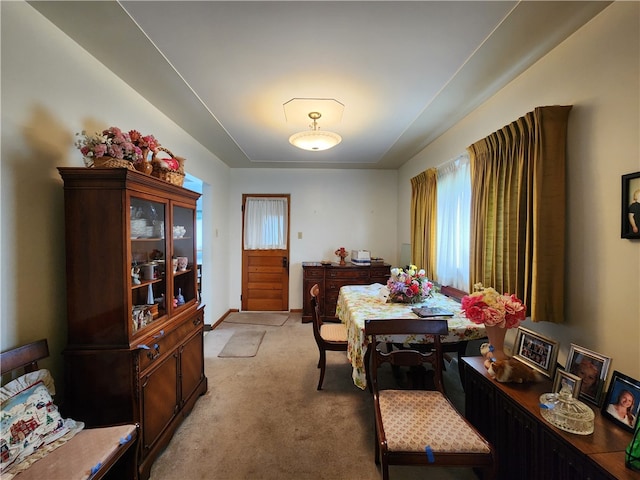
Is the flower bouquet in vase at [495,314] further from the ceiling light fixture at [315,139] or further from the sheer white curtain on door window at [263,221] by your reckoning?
the sheer white curtain on door window at [263,221]

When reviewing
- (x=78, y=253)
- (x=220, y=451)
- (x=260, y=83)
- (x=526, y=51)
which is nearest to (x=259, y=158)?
(x=260, y=83)

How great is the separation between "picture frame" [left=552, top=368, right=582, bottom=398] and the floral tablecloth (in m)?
0.58

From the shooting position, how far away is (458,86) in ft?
6.88

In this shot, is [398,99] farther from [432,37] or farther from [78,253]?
[78,253]

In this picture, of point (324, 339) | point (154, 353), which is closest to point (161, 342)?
point (154, 353)

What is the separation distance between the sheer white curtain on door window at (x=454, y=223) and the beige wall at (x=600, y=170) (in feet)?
3.57

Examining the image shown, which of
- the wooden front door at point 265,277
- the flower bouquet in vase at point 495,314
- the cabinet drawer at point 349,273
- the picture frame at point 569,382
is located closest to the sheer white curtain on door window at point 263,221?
the wooden front door at point 265,277

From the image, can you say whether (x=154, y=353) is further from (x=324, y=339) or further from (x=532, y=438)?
(x=532, y=438)

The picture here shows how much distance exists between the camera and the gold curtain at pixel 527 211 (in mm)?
1591

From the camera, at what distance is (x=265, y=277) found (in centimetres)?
484

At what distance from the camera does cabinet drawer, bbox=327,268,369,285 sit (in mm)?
4340

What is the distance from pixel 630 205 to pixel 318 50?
1.87m

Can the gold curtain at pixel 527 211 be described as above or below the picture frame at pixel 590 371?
above

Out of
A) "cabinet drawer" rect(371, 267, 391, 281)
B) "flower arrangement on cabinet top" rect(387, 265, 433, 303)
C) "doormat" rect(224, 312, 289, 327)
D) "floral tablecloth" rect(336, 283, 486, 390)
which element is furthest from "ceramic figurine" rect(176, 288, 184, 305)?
"cabinet drawer" rect(371, 267, 391, 281)
